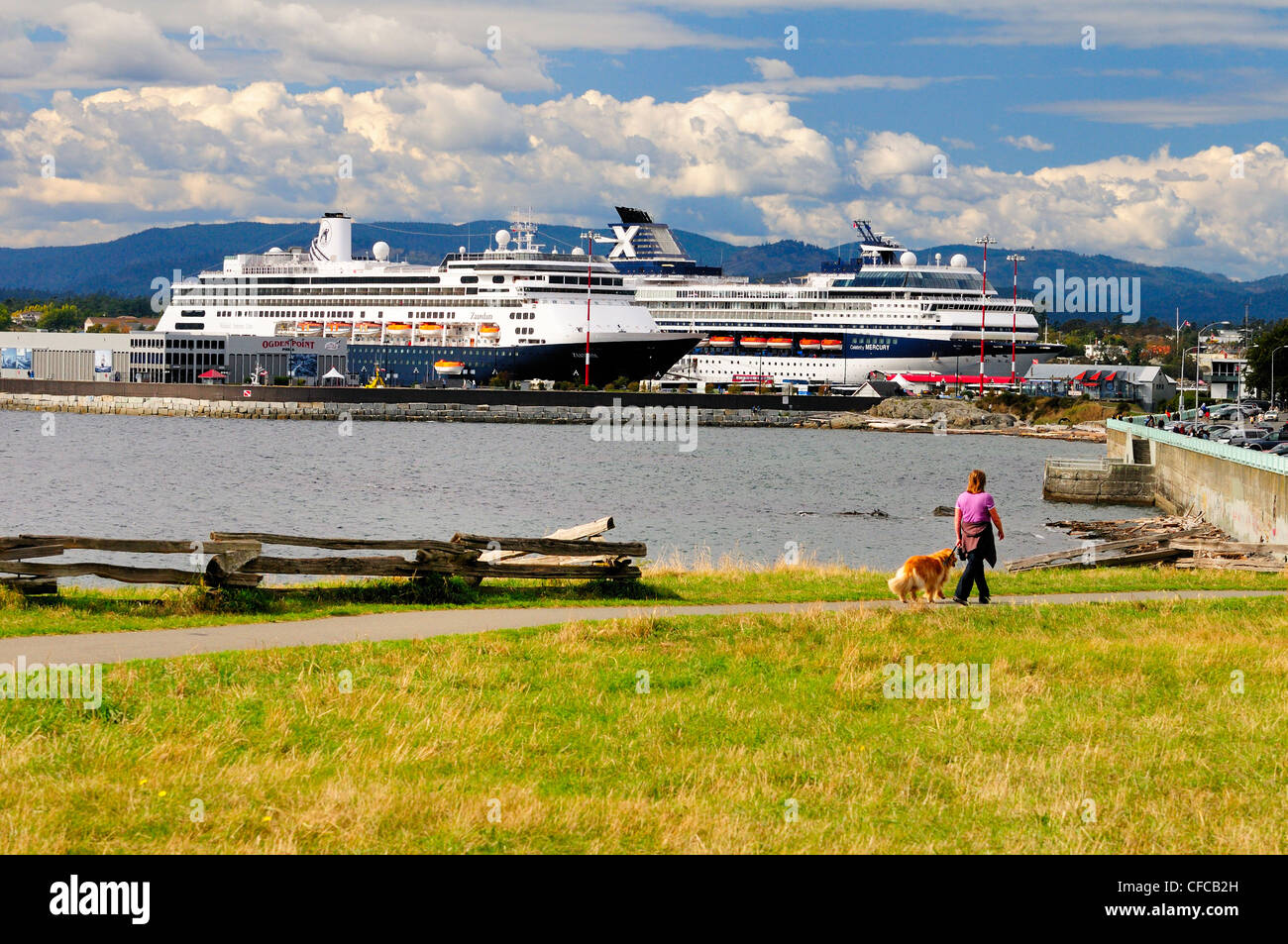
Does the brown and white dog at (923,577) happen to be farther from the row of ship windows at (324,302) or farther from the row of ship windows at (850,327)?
the row of ship windows at (850,327)

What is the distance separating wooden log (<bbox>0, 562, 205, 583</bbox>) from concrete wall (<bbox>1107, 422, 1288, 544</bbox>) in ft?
71.1

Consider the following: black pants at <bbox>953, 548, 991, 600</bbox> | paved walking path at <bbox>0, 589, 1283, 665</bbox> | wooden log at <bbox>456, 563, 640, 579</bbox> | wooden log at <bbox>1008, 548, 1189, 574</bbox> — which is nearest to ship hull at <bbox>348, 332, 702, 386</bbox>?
wooden log at <bbox>1008, 548, 1189, 574</bbox>

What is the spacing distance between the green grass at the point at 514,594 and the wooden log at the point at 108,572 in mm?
280

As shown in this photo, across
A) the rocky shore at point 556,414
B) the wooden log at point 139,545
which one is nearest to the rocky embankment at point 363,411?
the rocky shore at point 556,414

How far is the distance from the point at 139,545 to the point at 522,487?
118ft

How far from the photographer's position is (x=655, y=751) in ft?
→ 28.6

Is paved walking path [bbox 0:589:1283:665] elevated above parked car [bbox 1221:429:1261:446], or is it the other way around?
parked car [bbox 1221:429:1261:446]

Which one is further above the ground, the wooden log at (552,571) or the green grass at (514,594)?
the wooden log at (552,571)

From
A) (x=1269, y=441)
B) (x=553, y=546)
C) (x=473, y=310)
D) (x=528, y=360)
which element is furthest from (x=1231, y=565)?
(x=473, y=310)

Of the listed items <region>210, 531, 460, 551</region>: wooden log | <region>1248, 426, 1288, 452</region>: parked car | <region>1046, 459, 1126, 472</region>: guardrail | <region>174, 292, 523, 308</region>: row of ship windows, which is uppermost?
<region>174, 292, 523, 308</region>: row of ship windows

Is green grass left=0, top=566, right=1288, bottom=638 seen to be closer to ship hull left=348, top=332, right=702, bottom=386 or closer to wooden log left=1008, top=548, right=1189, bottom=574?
wooden log left=1008, top=548, right=1189, bottom=574

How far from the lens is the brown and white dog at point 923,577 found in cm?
1462

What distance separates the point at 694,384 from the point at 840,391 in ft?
44.9

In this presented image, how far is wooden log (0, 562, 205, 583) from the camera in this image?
1334cm
